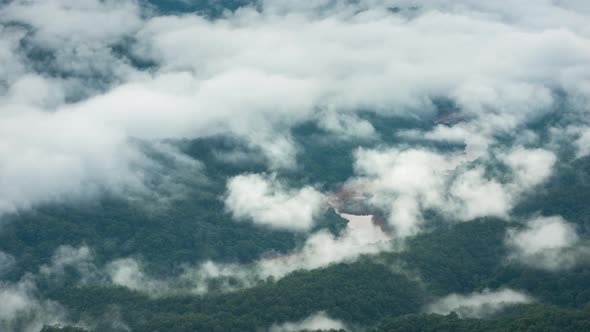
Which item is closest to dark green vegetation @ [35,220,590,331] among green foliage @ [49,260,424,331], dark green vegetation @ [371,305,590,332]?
green foliage @ [49,260,424,331]

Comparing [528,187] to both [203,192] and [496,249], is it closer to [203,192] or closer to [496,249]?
[496,249]

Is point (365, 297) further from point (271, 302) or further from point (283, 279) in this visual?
point (271, 302)

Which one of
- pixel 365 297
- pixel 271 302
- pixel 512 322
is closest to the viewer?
pixel 512 322

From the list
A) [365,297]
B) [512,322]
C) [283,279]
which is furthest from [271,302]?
[512,322]

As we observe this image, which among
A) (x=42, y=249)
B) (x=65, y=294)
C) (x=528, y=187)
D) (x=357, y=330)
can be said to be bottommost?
(x=357, y=330)

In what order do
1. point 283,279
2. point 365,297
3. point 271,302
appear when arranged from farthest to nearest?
1. point 283,279
2. point 365,297
3. point 271,302

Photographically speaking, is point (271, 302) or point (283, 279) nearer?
point (271, 302)

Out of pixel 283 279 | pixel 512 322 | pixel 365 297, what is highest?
pixel 283 279

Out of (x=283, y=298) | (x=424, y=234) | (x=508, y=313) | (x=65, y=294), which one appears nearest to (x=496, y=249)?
→ (x=424, y=234)

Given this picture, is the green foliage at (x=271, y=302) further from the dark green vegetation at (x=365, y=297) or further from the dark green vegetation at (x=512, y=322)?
the dark green vegetation at (x=512, y=322)

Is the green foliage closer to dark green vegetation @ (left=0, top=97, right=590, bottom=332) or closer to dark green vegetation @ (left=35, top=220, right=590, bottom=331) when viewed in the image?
dark green vegetation @ (left=35, top=220, right=590, bottom=331)

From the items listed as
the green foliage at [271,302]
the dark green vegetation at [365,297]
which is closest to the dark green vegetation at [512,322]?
the dark green vegetation at [365,297]
